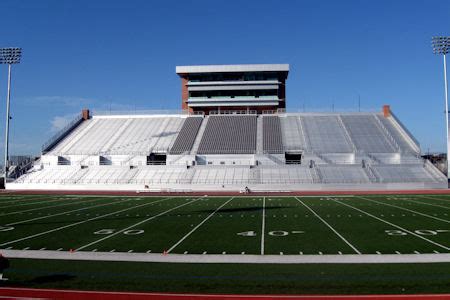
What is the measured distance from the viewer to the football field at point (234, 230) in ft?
42.5

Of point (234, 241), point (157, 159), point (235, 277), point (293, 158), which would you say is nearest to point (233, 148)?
point (293, 158)

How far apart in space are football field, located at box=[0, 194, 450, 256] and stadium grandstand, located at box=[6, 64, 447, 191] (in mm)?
17202

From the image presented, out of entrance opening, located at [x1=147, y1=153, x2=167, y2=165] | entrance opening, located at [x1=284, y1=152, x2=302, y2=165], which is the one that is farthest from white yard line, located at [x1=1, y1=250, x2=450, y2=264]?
entrance opening, located at [x1=147, y1=153, x2=167, y2=165]

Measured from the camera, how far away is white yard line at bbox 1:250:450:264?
11.1m

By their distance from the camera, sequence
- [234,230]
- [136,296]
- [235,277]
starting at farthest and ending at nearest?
[234,230], [235,277], [136,296]

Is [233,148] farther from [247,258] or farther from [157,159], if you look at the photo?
[247,258]

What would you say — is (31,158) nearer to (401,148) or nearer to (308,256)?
(401,148)

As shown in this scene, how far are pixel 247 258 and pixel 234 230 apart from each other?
15.7 ft

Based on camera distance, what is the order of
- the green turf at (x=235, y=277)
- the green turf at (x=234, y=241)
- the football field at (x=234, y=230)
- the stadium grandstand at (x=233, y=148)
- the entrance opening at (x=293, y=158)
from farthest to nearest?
the entrance opening at (x=293, y=158)
the stadium grandstand at (x=233, y=148)
the football field at (x=234, y=230)
the green turf at (x=234, y=241)
the green turf at (x=235, y=277)

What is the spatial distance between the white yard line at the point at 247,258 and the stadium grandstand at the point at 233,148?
27.4 m

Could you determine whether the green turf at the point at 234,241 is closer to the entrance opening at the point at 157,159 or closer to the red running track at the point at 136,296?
the red running track at the point at 136,296

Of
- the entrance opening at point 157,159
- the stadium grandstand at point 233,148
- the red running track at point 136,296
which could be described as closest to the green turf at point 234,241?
the red running track at point 136,296

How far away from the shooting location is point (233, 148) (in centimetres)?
5053

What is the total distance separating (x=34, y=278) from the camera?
31.8 ft
